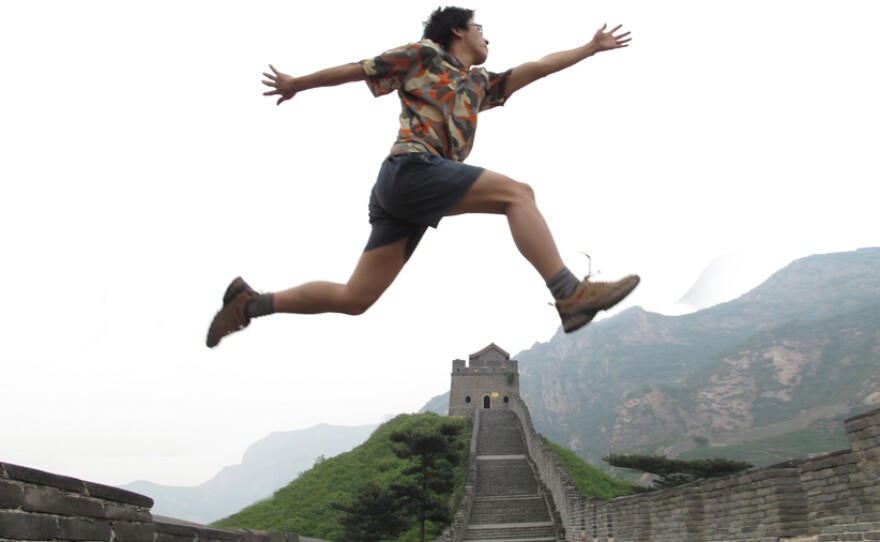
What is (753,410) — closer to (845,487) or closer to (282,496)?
(282,496)

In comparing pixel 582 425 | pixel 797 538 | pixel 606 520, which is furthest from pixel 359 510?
pixel 582 425

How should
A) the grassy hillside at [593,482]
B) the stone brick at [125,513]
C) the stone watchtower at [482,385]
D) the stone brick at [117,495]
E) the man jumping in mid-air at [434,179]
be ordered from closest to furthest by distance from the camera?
the man jumping in mid-air at [434,179] → the stone brick at [117,495] → the stone brick at [125,513] → the grassy hillside at [593,482] → the stone watchtower at [482,385]

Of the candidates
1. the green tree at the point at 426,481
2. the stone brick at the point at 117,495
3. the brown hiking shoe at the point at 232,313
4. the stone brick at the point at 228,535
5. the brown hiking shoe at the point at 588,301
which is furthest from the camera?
the green tree at the point at 426,481

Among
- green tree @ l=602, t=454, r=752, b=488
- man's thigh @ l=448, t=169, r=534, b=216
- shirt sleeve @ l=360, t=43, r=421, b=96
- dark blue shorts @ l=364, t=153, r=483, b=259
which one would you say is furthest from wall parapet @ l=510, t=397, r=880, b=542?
green tree @ l=602, t=454, r=752, b=488

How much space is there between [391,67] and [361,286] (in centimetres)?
103

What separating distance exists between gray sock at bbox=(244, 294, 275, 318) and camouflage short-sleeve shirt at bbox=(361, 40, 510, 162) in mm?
1081

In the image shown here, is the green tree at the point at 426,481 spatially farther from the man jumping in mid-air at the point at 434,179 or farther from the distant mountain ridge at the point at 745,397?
the distant mountain ridge at the point at 745,397

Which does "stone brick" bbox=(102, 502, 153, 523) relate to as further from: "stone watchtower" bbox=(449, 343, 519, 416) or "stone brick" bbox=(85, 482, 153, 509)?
"stone watchtower" bbox=(449, 343, 519, 416)

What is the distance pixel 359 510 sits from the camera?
2575cm

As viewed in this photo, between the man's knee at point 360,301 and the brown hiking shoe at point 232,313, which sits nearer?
the man's knee at point 360,301

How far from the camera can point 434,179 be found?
293cm

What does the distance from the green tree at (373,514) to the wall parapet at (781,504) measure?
1265cm

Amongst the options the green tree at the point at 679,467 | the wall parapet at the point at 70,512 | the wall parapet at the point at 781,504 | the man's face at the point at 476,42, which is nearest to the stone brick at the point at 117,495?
the wall parapet at the point at 70,512

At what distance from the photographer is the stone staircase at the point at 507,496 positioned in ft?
90.5
